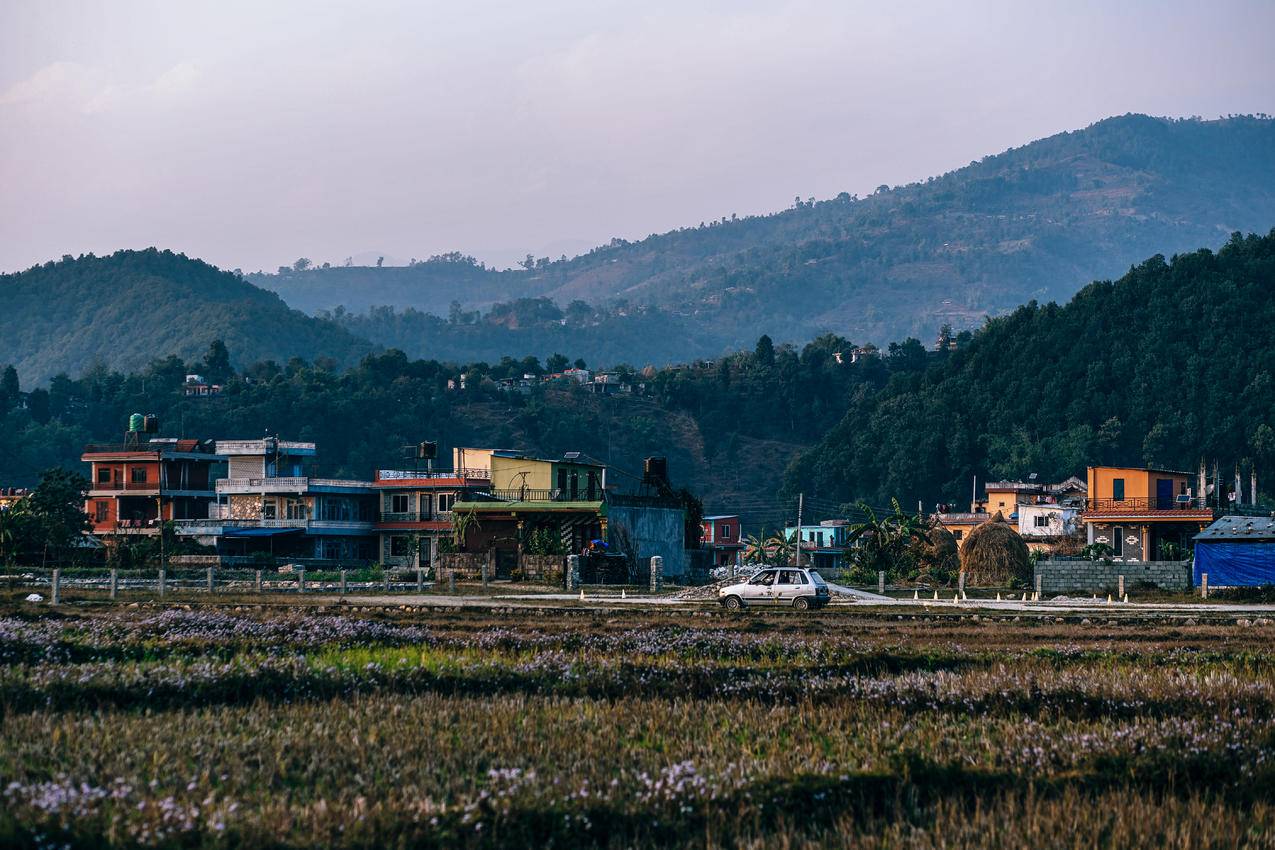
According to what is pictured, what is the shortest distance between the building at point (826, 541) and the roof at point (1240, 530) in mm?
53572

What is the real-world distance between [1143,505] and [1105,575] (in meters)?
28.2

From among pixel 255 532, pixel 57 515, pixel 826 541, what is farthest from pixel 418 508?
pixel 826 541

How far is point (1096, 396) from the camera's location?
162 metres

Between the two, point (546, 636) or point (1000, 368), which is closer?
point (546, 636)

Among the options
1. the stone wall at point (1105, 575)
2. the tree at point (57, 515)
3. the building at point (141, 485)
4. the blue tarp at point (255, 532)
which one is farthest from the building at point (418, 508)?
the stone wall at point (1105, 575)

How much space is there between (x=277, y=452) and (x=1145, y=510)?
6111cm

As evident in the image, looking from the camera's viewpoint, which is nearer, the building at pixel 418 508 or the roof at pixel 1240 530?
the roof at pixel 1240 530

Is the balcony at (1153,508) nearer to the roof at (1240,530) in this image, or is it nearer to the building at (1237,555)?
the roof at (1240,530)

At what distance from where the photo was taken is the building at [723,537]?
416 ft

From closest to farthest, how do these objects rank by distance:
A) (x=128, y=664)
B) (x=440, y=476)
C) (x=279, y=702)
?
(x=279, y=702)
(x=128, y=664)
(x=440, y=476)

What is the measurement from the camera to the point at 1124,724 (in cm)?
1859

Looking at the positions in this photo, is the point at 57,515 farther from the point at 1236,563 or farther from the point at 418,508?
the point at 1236,563

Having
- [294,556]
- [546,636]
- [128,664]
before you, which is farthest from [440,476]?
[128,664]

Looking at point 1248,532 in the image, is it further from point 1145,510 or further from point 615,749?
point 615,749
